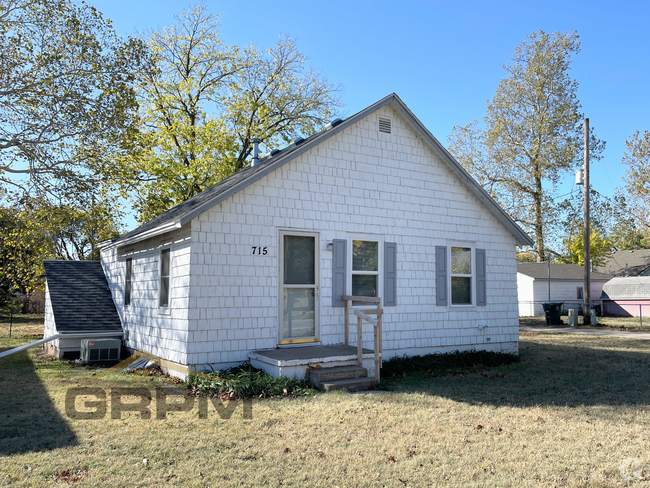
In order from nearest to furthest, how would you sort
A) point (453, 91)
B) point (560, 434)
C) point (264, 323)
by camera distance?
point (560, 434) < point (264, 323) < point (453, 91)

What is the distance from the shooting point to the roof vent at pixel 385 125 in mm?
10258

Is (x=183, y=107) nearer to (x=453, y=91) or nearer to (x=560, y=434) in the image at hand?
(x=453, y=91)

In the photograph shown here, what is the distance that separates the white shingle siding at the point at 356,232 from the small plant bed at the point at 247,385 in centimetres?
46

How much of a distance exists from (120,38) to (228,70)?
418 inches

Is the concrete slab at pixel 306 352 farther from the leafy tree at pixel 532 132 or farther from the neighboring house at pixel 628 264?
the neighboring house at pixel 628 264

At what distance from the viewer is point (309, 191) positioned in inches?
361

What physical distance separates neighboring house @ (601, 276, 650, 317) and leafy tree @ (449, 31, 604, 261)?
15.4 ft

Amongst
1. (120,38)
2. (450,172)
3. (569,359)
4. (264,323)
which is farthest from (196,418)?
(120,38)

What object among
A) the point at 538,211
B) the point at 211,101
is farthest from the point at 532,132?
the point at 211,101

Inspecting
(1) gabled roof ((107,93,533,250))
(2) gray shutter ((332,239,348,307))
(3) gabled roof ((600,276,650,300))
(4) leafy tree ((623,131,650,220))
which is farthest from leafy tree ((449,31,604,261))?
(2) gray shutter ((332,239,348,307))

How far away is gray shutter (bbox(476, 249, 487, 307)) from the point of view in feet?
36.2

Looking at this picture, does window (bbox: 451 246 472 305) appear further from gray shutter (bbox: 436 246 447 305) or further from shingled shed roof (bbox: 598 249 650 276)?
shingled shed roof (bbox: 598 249 650 276)

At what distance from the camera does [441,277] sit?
1058 centimetres
